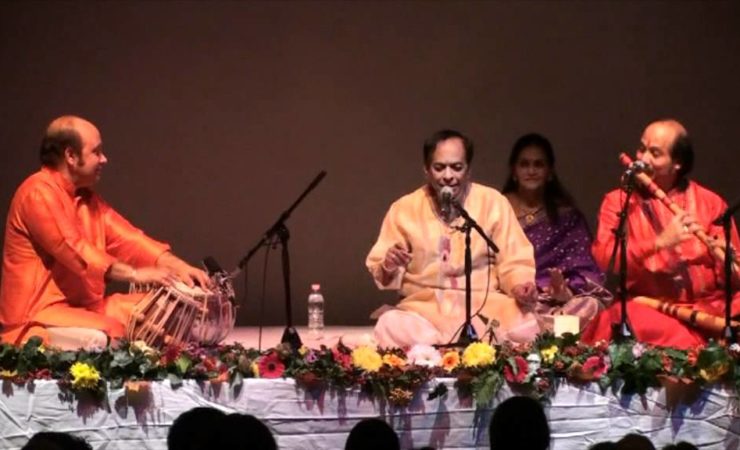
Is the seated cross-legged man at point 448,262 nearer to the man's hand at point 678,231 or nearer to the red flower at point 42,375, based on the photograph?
the man's hand at point 678,231

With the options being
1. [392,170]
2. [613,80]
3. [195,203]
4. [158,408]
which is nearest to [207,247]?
[195,203]

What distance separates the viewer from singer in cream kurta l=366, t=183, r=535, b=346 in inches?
282

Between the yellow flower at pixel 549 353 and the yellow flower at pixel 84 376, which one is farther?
the yellow flower at pixel 549 353

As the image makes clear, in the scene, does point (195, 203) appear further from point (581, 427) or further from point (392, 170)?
point (581, 427)

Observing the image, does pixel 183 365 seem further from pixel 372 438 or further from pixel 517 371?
pixel 372 438

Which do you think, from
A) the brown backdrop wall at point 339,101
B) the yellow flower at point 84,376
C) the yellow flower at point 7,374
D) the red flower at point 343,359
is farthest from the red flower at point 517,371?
the brown backdrop wall at point 339,101

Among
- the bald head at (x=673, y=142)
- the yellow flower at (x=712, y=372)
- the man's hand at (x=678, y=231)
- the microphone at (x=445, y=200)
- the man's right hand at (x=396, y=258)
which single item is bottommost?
the yellow flower at (x=712, y=372)

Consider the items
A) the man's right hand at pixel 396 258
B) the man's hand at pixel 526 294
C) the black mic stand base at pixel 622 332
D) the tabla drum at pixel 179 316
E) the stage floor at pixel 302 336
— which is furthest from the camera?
the stage floor at pixel 302 336

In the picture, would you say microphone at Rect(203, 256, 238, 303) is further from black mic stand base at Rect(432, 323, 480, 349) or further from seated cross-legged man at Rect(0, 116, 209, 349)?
black mic stand base at Rect(432, 323, 480, 349)

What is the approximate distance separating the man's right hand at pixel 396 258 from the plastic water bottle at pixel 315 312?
178 cm

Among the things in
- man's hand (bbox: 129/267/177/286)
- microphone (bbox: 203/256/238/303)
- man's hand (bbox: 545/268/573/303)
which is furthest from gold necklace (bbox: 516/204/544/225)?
man's hand (bbox: 129/267/177/286)

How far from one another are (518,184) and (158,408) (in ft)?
11.0

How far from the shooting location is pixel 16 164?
9.25 m

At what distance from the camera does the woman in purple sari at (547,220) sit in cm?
817
